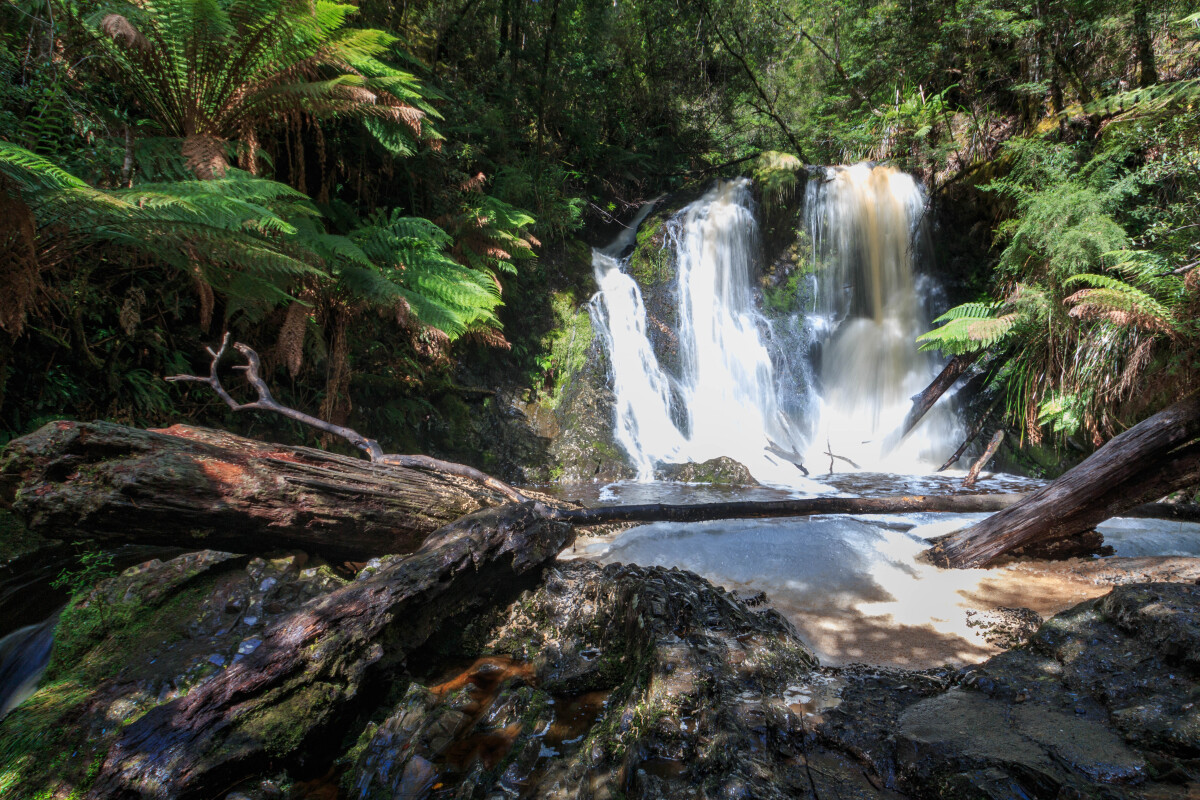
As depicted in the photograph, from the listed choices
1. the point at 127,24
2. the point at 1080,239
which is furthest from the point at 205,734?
the point at 1080,239

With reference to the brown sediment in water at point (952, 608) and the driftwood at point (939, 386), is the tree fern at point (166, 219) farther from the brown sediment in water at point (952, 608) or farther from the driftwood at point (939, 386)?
the driftwood at point (939, 386)

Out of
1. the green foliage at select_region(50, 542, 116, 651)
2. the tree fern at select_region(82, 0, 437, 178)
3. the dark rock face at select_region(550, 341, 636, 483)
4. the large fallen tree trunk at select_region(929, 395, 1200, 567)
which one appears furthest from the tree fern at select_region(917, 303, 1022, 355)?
the green foliage at select_region(50, 542, 116, 651)

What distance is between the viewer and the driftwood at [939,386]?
7859 mm

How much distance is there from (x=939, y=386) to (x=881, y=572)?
19.7 feet

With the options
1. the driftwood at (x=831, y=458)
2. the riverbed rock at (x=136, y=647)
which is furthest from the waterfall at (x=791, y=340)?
the riverbed rock at (x=136, y=647)

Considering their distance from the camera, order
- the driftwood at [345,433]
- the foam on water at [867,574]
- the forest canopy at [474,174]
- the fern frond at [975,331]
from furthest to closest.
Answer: the fern frond at [975,331], the driftwood at [345,433], the forest canopy at [474,174], the foam on water at [867,574]

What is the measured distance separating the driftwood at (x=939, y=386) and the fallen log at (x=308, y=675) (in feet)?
25.4

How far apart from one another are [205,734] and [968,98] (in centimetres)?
1332

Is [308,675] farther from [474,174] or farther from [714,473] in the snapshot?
[474,174]

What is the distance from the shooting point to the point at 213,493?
2.48 meters

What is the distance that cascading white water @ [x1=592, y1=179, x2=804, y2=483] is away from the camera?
8.29m

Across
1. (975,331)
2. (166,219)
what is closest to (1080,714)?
(166,219)

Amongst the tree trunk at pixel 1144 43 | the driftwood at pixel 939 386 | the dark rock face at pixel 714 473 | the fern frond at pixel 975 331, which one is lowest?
the dark rock face at pixel 714 473

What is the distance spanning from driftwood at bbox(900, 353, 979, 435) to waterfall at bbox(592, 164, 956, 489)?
61cm
